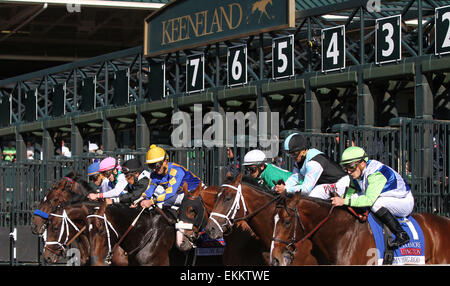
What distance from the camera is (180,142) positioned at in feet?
58.8

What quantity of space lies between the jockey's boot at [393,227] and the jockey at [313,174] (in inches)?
36.4

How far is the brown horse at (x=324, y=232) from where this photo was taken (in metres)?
8.01

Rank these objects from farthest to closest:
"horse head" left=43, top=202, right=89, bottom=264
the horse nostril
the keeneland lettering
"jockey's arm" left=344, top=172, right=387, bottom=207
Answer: the keeneland lettering → "horse head" left=43, top=202, right=89, bottom=264 → "jockey's arm" left=344, top=172, right=387, bottom=207 → the horse nostril

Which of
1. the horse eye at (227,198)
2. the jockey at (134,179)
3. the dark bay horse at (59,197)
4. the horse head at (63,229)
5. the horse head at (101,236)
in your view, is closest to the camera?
the horse eye at (227,198)

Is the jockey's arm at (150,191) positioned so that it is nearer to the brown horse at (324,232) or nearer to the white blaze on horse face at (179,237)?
the white blaze on horse face at (179,237)

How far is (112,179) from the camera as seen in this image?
1278 cm

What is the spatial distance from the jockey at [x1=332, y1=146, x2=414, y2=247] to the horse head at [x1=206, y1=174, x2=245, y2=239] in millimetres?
1178

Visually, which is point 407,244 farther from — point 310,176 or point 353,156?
point 310,176

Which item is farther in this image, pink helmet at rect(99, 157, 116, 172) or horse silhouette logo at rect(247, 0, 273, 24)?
horse silhouette logo at rect(247, 0, 273, 24)

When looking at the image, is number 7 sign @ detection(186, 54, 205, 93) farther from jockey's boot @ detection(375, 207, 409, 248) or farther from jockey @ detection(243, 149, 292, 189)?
jockey's boot @ detection(375, 207, 409, 248)

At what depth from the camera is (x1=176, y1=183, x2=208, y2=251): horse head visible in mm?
9469

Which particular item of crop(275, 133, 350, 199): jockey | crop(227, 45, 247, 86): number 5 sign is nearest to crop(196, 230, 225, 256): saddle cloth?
crop(275, 133, 350, 199): jockey

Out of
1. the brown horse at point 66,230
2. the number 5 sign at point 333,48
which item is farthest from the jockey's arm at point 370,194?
the number 5 sign at point 333,48
